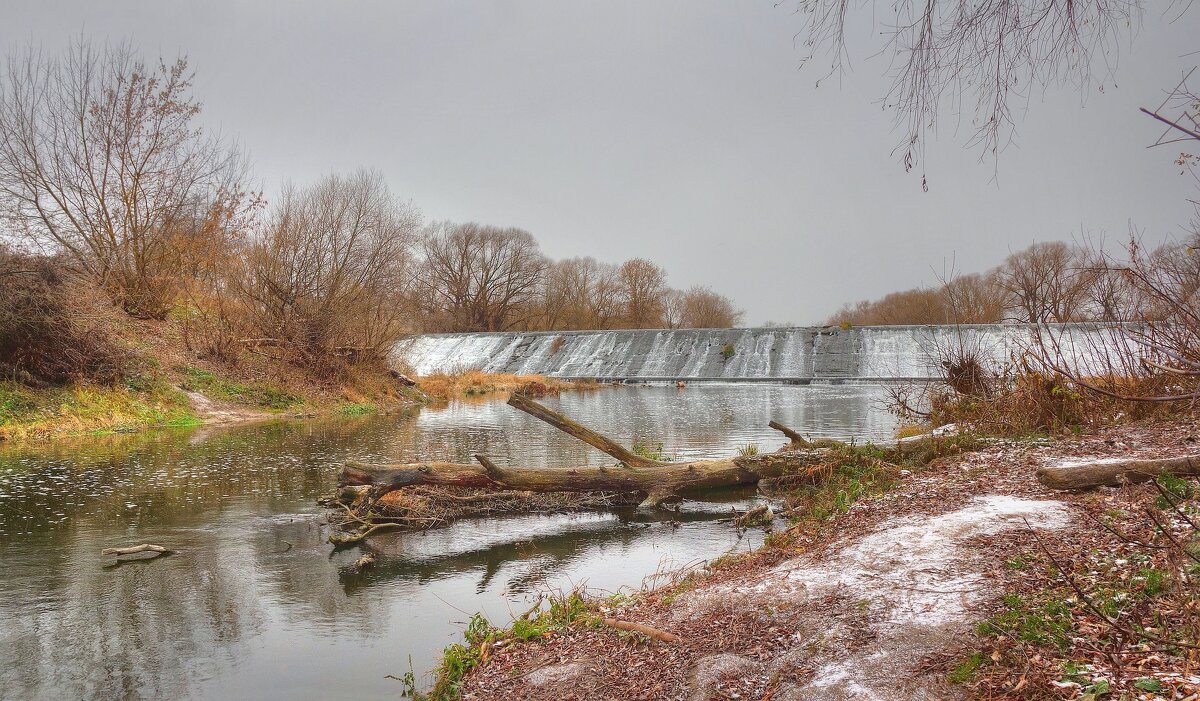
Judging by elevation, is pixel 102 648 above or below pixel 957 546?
below

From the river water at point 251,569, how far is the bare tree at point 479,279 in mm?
43934

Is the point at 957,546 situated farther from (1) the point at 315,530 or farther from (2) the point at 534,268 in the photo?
(2) the point at 534,268

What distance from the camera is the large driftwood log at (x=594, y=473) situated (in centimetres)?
808

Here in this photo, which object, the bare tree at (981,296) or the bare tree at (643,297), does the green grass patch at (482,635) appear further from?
the bare tree at (643,297)

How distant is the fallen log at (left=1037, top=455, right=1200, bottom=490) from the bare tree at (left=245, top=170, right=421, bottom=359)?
20.3 m

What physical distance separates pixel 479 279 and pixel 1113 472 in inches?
2130

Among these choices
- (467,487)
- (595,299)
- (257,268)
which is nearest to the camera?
(467,487)

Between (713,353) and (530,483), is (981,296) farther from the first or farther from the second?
(530,483)

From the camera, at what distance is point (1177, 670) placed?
8.54 ft

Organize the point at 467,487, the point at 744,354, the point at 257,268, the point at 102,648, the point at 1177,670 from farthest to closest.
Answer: the point at 744,354
the point at 257,268
the point at 467,487
the point at 102,648
the point at 1177,670

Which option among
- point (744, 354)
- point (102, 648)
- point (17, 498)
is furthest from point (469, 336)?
point (102, 648)

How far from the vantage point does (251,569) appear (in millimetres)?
6543

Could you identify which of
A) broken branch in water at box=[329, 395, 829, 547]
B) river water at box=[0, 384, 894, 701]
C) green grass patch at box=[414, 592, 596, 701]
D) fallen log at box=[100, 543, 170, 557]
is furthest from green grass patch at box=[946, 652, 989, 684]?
fallen log at box=[100, 543, 170, 557]

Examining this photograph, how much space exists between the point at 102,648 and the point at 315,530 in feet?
10.2
